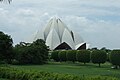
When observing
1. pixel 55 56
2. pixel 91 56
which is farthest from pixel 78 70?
pixel 55 56

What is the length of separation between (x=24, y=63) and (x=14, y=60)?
3.06m

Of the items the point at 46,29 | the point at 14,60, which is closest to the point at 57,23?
the point at 46,29

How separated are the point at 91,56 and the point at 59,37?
3647 centimetres

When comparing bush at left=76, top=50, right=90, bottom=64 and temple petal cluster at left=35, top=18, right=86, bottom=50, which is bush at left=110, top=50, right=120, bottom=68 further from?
temple petal cluster at left=35, top=18, right=86, bottom=50

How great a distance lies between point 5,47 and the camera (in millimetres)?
49312

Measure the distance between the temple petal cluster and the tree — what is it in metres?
31.5

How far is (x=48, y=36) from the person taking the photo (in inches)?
3287

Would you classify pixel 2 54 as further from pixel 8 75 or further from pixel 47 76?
pixel 47 76

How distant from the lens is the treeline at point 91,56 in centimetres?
4394

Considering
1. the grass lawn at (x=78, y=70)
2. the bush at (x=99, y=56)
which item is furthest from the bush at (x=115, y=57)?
the grass lawn at (x=78, y=70)

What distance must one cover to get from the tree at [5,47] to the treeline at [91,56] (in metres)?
10.4

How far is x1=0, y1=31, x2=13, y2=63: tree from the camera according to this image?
48812mm

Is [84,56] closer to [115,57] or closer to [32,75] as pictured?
[115,57]

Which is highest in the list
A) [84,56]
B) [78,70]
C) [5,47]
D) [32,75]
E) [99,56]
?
[5,47]
